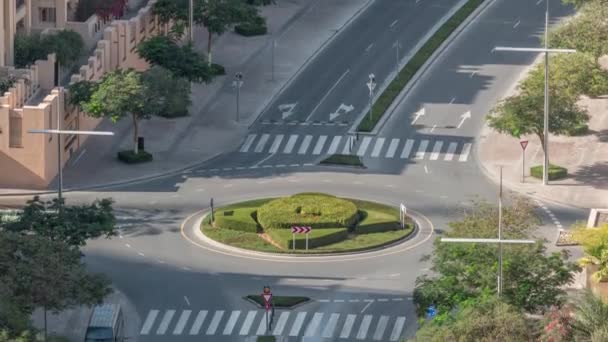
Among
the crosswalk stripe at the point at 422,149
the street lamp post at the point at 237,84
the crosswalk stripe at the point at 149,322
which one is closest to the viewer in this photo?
the crosswalk stripe at the point at 149,322

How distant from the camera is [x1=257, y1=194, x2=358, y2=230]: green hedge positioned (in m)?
138

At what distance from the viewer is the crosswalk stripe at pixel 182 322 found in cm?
12354

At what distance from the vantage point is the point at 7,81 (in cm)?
15312

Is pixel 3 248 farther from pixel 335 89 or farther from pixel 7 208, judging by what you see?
pixel 335 89

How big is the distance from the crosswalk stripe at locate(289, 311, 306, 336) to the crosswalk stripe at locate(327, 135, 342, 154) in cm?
3196

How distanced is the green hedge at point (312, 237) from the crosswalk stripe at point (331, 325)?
10.9 meters

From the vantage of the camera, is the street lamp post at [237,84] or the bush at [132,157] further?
the street lamp post at [237,84]

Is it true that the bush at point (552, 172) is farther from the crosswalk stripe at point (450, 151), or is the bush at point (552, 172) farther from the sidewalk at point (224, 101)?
the sidewalk at point (224, 101)

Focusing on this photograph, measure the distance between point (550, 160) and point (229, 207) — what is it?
25498mm

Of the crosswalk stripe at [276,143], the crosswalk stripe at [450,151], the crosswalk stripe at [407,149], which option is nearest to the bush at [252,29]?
the crosswalk stripe at [276,143]

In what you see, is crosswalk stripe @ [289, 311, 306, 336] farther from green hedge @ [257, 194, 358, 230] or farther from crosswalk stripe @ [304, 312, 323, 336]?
green hedge @ [257, 194, 358, 230]

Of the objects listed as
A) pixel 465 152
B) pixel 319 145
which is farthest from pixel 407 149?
pixel 319 145

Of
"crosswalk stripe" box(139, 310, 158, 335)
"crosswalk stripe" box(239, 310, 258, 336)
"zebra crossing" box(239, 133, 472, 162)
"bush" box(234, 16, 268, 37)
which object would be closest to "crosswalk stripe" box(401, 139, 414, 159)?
"zebra crossing" box(239, 133, 472, 162)

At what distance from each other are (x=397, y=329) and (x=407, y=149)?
3488cm
